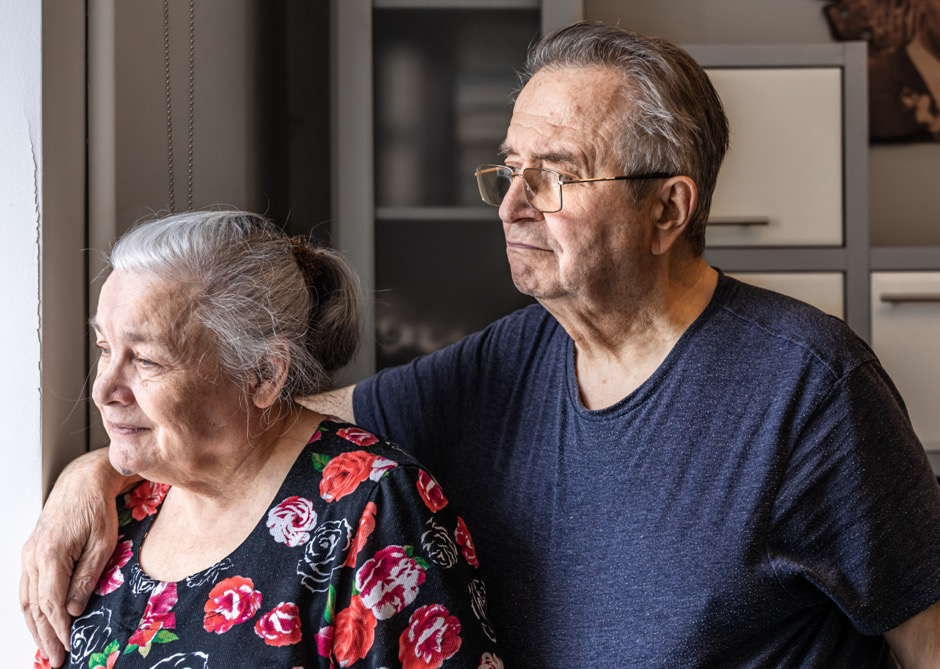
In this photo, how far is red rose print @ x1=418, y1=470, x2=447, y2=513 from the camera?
3.83 feet

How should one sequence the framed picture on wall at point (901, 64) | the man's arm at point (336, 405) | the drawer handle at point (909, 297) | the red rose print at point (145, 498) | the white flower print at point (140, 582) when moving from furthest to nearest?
the framed picture on wall at point (901, 64) → the drawer handle at point (909, 297) → the man's arm at point (336, 405) → the red rose print at point (145, 498) → the white flower print at point (140, 582)

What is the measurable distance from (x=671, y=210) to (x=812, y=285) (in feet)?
3.37

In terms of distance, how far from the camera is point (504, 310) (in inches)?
84.0

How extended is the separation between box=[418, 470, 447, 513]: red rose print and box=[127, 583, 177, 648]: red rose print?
339 millimetres

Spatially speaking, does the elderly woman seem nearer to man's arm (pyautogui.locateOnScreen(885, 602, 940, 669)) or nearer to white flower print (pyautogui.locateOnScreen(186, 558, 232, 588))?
white flower print (pyautogui.locateOnScreen(186, 558, 232, 588))

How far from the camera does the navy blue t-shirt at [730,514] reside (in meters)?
1.12

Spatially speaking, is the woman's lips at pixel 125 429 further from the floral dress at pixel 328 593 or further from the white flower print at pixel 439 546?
the white flower print at pixel 439 546

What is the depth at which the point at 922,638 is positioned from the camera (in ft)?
3.70

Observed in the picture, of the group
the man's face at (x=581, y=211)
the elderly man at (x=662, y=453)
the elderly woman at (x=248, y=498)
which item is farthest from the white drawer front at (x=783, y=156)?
the elderly woman at (x=248, y=498)

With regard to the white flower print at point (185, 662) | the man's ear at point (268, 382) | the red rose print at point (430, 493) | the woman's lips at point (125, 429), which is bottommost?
the white flower print at point (185, 662)

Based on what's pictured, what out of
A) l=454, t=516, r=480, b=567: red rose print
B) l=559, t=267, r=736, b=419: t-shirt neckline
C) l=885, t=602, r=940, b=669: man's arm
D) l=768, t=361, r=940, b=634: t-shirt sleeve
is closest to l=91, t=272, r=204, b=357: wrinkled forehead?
l=454, t=516, r=480, b=567: red rose print

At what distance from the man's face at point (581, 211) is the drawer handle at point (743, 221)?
0.96 m

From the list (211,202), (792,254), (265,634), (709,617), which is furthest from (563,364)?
(792,254)

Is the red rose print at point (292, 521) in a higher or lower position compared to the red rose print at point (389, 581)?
higher
